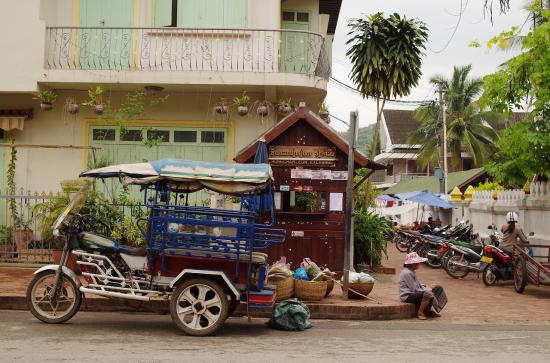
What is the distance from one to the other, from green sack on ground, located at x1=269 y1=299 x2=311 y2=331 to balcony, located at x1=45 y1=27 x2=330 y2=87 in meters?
6.75

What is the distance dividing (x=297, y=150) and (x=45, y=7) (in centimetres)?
632

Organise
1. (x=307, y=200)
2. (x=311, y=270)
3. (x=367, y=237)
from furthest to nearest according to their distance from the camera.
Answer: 1. (x=367, y=237)
2. (x=307, y=200)
3. (x=311, y=270)

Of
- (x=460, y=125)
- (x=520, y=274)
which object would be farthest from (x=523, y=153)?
(x=460, y=125)

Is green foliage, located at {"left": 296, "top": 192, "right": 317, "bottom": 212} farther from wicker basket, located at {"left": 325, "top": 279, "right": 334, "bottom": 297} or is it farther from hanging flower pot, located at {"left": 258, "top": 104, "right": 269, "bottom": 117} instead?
wicker basket, located at {"left": 325, "top": 279, "right": 334, "bottom": 297}

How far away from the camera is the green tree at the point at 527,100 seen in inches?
569

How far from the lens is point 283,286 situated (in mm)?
10320

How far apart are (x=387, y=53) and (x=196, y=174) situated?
9785 millimetres

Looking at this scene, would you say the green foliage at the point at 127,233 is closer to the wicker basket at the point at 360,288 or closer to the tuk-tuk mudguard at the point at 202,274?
the wicker basket at the point at 360,288

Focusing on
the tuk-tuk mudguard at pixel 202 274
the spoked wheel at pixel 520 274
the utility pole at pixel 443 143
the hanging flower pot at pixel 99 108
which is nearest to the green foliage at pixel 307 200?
the spoked wheel at pixel 520 274

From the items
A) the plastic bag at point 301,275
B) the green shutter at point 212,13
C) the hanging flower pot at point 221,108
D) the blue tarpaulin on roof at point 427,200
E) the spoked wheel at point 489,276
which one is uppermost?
the green shutter at point 212,13

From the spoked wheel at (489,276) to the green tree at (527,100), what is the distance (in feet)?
7.05

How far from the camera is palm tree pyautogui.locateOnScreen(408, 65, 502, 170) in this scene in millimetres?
42125

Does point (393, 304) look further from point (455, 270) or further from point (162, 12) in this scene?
point (162, 12)

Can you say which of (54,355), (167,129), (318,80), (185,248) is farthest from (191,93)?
(54,355)
